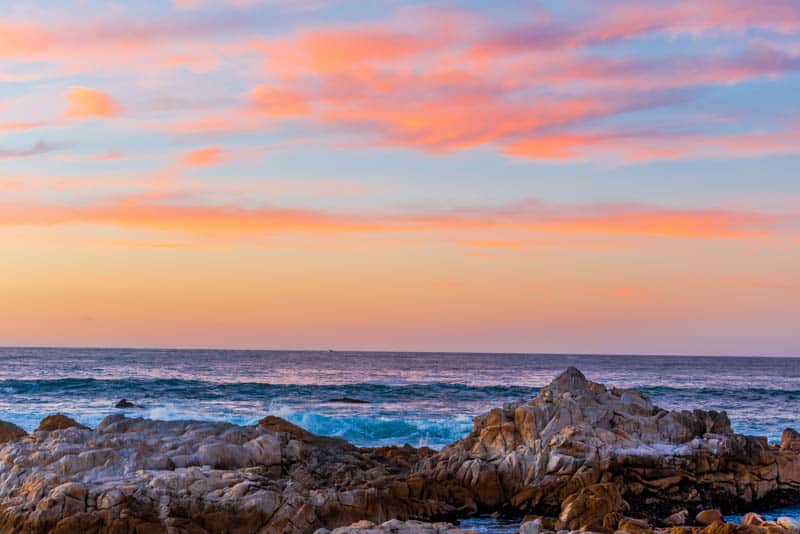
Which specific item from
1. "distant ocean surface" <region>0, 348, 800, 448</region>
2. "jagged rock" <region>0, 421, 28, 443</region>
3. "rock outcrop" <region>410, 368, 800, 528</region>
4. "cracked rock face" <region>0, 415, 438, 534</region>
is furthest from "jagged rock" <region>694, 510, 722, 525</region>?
"jagged rock" <region>0, 421, 28, 443</region>

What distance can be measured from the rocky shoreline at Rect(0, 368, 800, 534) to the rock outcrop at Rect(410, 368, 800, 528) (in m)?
0.04

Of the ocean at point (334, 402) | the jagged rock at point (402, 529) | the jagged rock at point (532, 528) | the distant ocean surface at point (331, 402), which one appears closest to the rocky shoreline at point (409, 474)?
the jagged rock at point (532, 528)

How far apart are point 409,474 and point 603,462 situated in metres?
4.70

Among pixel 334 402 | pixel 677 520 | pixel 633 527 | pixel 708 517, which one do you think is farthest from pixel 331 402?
pixel 633 527

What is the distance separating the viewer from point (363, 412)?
45.5 meters

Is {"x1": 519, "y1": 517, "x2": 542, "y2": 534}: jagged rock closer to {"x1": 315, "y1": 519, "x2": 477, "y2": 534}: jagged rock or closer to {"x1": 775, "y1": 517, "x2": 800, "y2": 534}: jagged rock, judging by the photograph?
{"x1": 315, "y1": 519, "x2": 477, "y2": 534}: jagged rock

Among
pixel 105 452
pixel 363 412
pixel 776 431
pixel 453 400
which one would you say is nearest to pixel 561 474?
pixel 105 452

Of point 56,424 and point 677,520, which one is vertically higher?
point 56,424

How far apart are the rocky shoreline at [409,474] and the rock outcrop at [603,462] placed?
0.12 feet

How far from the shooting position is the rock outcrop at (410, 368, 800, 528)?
70.6 ft

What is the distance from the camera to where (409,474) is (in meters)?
22.8

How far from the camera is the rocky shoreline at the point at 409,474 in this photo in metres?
17.9

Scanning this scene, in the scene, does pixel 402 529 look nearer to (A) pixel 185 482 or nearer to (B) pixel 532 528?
(B) pixel 532 528

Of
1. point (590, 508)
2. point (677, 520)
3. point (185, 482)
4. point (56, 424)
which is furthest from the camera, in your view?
point (56, 424)
